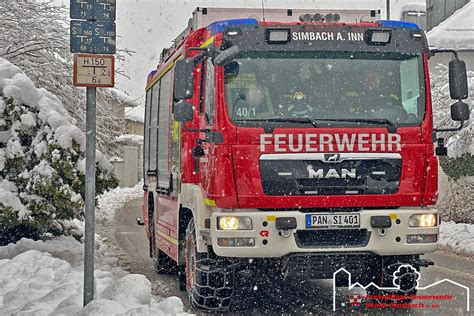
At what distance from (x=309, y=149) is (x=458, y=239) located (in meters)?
9.53

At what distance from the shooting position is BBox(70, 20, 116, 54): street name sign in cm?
718

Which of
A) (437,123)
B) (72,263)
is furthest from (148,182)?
(437,123)

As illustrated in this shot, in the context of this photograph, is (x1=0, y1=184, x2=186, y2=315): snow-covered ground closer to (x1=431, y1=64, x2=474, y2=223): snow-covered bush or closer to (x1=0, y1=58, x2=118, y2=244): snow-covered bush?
(x1=0, y1=58, x2=118, y2=244): snow-covered bush

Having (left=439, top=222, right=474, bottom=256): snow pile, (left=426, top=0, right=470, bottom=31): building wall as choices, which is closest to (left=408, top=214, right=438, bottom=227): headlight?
(left=439, top=222, right=474, bottom=256): snow pile

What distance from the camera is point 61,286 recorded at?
8.45m

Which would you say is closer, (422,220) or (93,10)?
(93,10)

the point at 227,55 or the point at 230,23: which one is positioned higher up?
the point at 230,23

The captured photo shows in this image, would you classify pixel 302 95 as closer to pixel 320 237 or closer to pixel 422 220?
pixel 320 237

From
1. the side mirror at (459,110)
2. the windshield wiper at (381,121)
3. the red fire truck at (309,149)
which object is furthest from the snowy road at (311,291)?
the side mirror at (459,110)

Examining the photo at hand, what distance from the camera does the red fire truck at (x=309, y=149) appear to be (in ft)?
26.7

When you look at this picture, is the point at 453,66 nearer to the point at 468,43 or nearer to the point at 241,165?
the point at 241,165

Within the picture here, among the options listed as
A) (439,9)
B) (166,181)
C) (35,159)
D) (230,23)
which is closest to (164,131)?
(166,181)

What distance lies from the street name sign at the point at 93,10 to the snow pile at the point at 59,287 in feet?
8.10

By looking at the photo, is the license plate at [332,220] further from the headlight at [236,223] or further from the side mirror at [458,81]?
the side mirror at [458,81]
